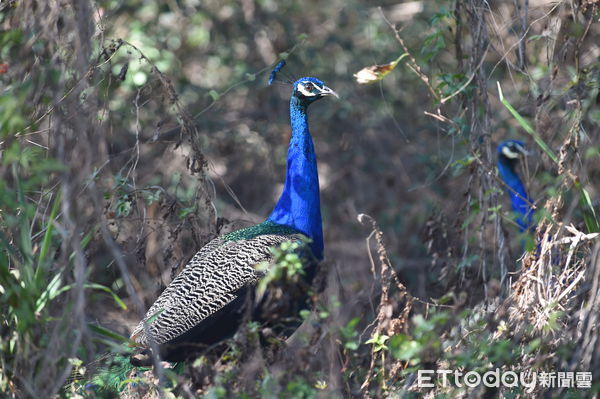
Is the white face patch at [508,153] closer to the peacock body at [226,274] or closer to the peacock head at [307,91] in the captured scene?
the peacock head at [307,91]

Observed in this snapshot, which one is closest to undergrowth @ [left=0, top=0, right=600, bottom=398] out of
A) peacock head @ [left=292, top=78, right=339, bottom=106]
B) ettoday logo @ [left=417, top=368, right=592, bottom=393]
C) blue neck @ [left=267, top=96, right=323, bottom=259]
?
ettoday logo @ [left=417, top=368, right=592, bottom=393]

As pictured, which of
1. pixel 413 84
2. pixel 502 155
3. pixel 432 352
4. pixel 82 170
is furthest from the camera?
pixel 413 84

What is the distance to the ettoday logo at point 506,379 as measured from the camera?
9.55 feet

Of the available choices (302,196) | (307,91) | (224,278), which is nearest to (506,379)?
(224,278)

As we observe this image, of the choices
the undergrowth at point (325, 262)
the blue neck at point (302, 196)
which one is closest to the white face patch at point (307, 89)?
the blue neck at point (302, 196)

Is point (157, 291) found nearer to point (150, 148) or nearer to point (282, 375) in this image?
point (282, 375)

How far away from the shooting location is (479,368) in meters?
2.91

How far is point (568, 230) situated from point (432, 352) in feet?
3.22

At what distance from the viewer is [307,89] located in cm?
438

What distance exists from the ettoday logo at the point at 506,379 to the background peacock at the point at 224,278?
2.26 feet

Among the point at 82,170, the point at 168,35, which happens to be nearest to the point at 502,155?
the point at 168,35

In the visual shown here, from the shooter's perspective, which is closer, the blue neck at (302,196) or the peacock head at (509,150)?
the blue neck at (302,196)

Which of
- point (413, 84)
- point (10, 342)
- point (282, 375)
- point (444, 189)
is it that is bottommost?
point (444, 189)

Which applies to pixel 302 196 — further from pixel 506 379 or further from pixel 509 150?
pixel 509 150
